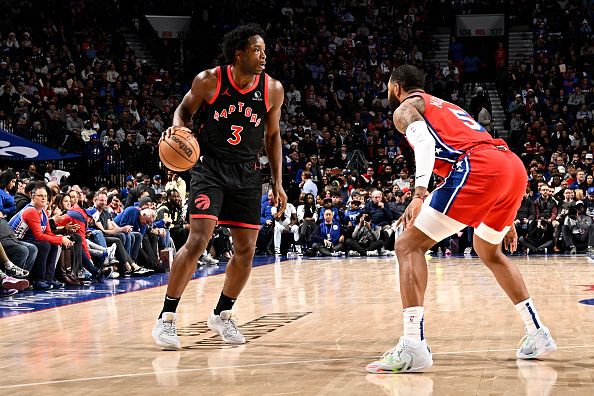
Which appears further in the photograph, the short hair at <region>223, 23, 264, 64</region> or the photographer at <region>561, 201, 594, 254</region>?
the photographer at <region>561, 201, 594, 254</region>

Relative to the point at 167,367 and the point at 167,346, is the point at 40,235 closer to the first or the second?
the point at 167,346

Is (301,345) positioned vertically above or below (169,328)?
below

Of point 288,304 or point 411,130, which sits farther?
point 288,304

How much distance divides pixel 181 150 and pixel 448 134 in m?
1.64

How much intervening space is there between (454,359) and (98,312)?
142 inches

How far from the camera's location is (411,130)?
4492mm

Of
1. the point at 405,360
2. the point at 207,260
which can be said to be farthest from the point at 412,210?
the point at 207,260

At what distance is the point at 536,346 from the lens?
460cm

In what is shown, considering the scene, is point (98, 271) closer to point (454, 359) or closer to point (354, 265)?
point (354, 265)

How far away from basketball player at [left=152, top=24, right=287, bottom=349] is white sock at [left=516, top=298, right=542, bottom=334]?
1674 millimetres

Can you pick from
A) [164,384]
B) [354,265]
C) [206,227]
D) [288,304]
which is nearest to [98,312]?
[288,304]

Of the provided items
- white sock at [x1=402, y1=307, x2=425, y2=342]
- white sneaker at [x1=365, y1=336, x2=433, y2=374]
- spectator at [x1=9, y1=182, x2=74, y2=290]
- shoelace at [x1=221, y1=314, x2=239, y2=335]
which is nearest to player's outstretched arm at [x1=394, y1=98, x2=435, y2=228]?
white sock at [x1=402, y1=307, x2=425, y2=342]

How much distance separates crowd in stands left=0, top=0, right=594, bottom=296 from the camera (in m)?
11.3

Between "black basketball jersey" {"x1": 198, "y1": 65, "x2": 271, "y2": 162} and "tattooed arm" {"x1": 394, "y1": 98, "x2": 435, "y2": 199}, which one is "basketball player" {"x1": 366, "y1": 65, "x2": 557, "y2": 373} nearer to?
"tattooed arm" {"x1": 394, "y1": 98, "x2": 435, "y2": 199}
